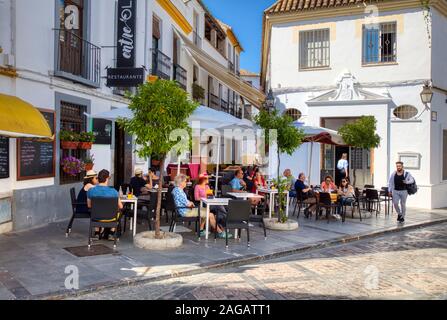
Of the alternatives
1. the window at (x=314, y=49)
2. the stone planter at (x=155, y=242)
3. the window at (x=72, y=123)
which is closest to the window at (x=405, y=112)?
the window at (x=314, y=49)

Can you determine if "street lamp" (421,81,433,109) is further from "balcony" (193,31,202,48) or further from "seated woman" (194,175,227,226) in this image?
"balcony" (193,31,202,48)

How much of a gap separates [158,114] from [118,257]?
2494mm

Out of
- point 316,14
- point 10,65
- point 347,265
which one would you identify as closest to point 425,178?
point 316,14

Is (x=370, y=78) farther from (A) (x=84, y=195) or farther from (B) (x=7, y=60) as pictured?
(B) (x=7, y=60)

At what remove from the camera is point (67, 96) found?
1062 cm

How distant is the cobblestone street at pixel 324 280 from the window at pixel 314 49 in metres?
10.8

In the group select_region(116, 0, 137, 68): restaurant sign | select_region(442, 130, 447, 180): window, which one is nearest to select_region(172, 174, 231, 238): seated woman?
select_region(116, 0, 137, 68): restaurant sign

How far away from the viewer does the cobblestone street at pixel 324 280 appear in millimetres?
5645

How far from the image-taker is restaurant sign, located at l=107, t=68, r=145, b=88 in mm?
11550

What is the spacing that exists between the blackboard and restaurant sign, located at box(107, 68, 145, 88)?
1156mm

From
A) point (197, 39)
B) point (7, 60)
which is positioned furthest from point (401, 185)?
point (197, 39)

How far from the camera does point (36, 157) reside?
9.63m
